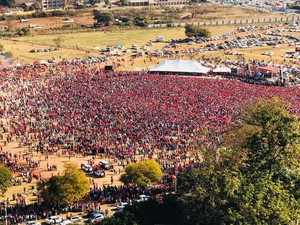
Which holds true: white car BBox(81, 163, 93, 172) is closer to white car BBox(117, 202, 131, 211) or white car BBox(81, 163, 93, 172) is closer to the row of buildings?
white car BBox(117, 202, 131, 211)

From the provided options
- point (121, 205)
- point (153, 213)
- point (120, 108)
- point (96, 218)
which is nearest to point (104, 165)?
point (121, 205)

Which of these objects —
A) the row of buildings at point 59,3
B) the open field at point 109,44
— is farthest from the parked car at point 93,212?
the row of buildings at point 59,3

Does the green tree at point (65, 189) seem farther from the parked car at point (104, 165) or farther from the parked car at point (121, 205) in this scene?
the parked car at point (104, 165)

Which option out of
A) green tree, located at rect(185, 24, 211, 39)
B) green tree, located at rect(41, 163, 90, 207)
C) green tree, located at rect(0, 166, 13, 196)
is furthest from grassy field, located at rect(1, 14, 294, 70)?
green tree, located at rect(41, 163, 90, 207)

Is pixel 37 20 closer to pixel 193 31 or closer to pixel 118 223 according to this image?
pixel 193 31

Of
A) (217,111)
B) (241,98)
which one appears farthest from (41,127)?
(241,98)

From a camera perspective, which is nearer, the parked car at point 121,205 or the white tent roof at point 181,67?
the parked car at point 121,205

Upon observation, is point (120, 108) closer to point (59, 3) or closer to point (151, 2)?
point (59, 3)
